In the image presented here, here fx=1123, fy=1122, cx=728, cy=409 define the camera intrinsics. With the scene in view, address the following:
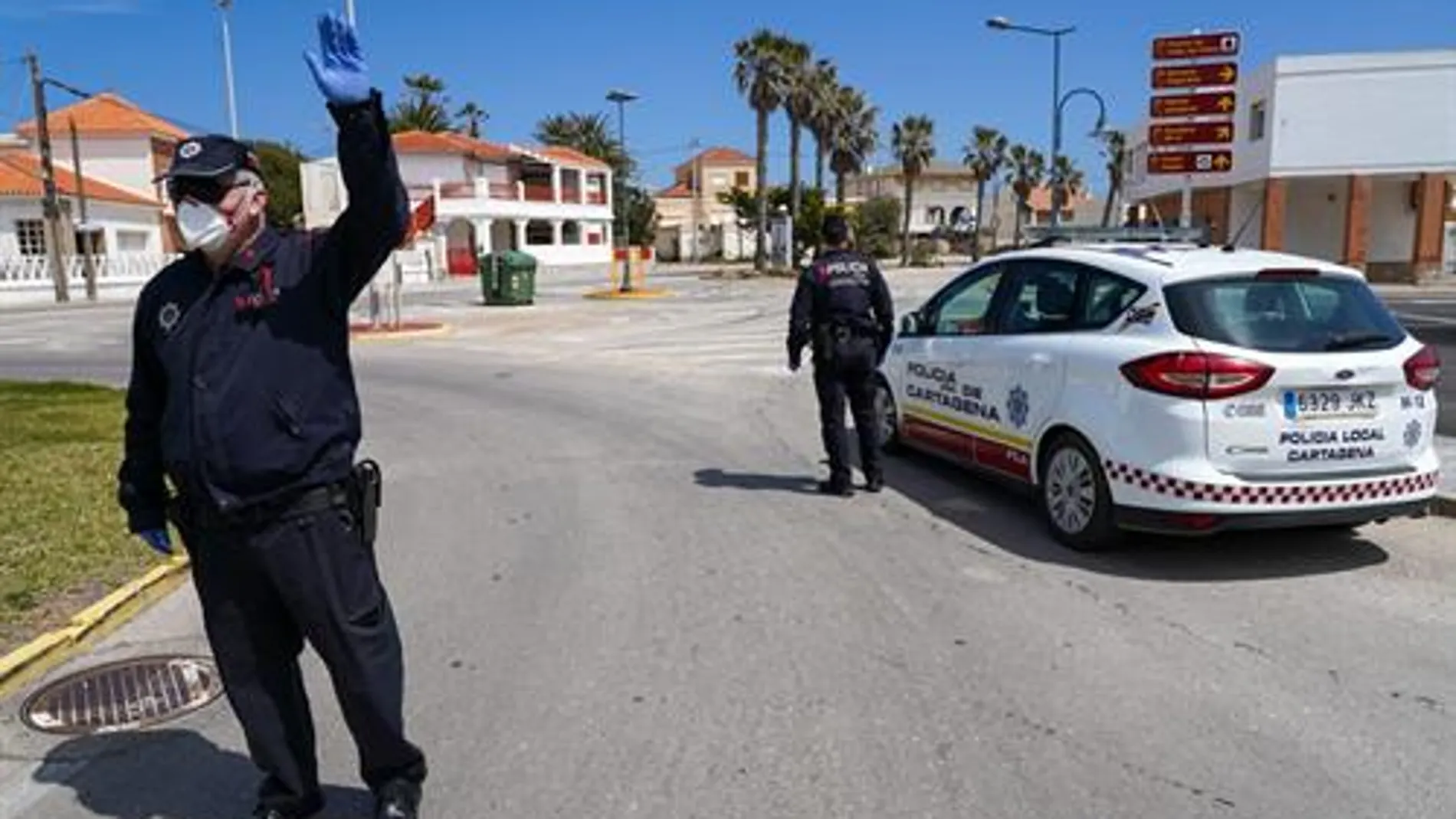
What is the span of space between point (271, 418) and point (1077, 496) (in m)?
4.43

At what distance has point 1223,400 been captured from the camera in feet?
17.7

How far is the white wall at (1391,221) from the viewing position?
3716 centimetres

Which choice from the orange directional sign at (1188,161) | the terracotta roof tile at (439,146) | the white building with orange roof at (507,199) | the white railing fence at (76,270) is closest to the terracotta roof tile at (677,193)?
the white building with orange roof at (507,199)

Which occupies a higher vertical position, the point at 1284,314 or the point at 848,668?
the point at 1284,314

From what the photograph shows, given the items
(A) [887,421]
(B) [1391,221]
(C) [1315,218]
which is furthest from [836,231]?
(B) [1391,221]

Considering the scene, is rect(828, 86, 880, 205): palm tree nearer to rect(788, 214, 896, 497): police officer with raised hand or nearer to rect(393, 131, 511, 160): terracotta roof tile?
rect(393, 131, 511, 160): terracotta roof tile

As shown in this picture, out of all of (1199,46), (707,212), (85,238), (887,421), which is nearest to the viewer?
(887,421)

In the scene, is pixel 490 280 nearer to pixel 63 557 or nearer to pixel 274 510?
pixel 63 557

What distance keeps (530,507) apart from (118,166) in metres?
59.5

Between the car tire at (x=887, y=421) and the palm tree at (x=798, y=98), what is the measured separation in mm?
40990

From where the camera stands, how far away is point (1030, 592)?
5.40 metres

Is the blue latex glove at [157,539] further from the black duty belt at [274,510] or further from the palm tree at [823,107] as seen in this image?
the palm tree at [823,107]

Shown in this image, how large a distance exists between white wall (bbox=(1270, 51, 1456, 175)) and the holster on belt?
1502 inches

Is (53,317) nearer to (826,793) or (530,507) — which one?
(530,507)
